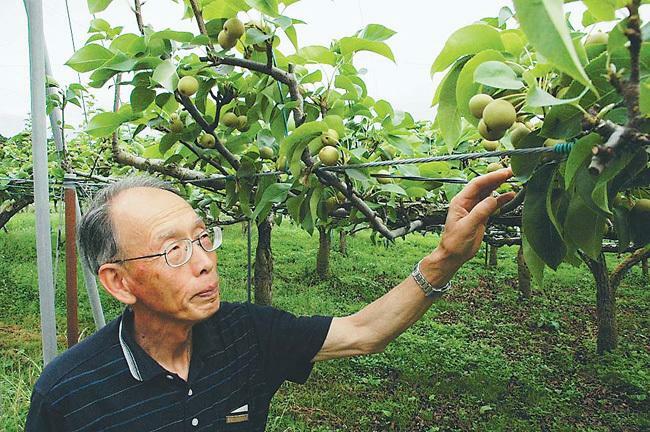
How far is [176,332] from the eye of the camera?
1147mm

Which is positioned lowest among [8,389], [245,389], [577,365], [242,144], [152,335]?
[577,365]

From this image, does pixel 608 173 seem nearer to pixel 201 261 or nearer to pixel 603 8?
pixel 603 8

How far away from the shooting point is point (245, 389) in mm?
1231

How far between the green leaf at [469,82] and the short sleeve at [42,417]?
918 millimetres

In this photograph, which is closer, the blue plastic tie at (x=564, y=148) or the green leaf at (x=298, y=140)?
the blue plastic tie at (x=564, y=148)

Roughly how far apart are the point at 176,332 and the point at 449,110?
0.71 meters

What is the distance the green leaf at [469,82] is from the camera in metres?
0.70

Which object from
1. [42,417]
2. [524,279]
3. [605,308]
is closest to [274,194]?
[42,417]

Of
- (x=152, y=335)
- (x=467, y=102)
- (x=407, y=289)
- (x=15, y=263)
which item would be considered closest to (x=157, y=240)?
(x=152, y=335)

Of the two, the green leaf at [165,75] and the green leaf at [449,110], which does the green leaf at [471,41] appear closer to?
the green leaf at [449,110]

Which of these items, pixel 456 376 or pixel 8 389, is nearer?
pixel 8 389

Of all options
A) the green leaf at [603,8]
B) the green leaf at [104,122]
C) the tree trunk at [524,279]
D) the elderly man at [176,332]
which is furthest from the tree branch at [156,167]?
the tree trunk at [524,279]

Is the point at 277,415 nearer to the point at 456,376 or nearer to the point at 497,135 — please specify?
the point at 456,376

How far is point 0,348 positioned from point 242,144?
428 centimetres
